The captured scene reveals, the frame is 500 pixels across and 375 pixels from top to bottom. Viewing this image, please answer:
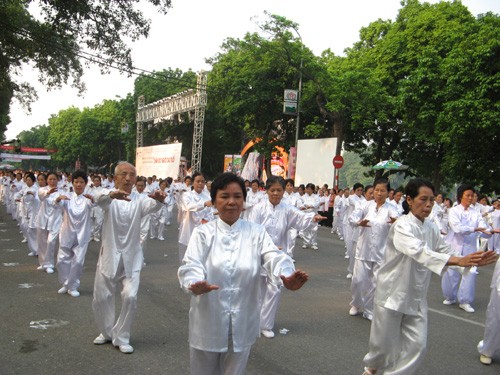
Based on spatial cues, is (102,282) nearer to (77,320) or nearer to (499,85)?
(77,320)

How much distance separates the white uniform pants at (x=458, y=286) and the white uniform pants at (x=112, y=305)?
4824 millimetres

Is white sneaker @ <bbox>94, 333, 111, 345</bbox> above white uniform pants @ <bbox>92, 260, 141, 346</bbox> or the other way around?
the other way around

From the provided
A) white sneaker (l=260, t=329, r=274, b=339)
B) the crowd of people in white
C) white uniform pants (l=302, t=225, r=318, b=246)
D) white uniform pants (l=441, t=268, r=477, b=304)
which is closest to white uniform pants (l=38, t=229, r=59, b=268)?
the crowd of people in white

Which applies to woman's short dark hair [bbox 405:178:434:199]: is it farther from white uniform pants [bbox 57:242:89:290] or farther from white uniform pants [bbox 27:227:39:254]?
white uniform pants [bbox 27:227:39:254]

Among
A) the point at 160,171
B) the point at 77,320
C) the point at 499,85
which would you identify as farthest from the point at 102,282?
the point at 160,171

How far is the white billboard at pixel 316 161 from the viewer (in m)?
22.4

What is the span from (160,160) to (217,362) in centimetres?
2927

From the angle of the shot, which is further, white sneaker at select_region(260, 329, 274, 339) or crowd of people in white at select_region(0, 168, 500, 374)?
white sneaker at select_region(260, 329, 274, 339)

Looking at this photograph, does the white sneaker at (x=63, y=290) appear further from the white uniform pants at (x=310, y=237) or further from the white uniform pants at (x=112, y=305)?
the white uniform pants at (x=310, y=237)

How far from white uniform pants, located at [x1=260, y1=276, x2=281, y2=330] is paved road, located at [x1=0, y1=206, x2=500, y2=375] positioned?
0.65 feet

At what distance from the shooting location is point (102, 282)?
16.3 feet

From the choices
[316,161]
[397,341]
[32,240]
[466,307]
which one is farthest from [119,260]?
[316,161]

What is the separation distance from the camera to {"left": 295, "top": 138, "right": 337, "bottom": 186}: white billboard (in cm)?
2238

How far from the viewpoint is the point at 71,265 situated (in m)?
7.34
